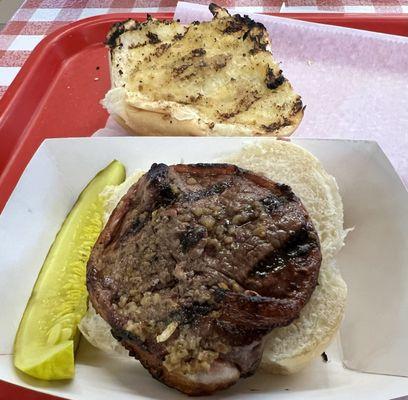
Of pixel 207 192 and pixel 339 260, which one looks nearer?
pixel 207 192

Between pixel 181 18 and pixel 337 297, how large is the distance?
183cm

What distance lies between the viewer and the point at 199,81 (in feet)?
6.99

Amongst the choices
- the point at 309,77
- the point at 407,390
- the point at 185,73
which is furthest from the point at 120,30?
the point at 407,390

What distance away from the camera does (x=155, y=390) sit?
132 centimetres

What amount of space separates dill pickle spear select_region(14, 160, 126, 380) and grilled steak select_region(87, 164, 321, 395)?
0.56ft

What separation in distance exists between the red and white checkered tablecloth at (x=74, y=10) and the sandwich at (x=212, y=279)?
1.82m

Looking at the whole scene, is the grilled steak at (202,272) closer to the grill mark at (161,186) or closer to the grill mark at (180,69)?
the grill mark at (161,186)

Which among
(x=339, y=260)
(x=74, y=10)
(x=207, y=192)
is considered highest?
(x=207, y=192)

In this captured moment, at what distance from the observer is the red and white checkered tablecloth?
297cm

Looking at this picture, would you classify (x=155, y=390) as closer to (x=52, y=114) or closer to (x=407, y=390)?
(x=407, y=390)

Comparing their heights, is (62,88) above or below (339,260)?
above

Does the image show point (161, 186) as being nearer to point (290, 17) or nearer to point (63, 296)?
point (63, 296)

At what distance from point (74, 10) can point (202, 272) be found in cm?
261

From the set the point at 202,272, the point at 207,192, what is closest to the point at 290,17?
the point at 207,192
